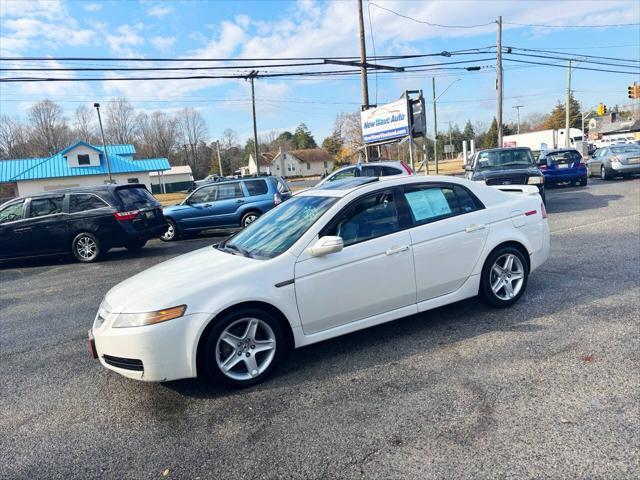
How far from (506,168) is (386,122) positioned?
24.8 feet

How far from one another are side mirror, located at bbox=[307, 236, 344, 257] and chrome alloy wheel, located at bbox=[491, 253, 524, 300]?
2028mm

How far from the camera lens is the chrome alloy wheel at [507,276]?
16.5ft

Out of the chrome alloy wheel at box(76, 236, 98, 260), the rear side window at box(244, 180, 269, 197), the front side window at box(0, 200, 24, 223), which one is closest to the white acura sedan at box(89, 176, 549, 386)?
the chrome alloy wheel at box(76, 236, 98, 260)

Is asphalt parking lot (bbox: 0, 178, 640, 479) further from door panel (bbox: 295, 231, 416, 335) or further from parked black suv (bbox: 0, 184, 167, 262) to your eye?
parked black suv (bbox: 0, 184, 167, 262)

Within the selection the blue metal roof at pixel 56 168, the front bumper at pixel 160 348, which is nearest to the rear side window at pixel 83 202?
the front bumper at pixel 160 348

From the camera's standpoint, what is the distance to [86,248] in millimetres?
10594

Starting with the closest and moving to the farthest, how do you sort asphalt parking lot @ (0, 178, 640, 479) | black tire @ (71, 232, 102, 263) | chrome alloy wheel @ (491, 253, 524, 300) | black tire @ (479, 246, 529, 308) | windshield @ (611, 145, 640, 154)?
asphalt parking lot @ (0, 178, 640, 479) → black tire @ (479, 246, 529, 308) → chrome alloy wheel @ (491, 253, 524, 300) → black tire @ (71, 232, 102, 263) → windshield @ (611, 145, 640, 154)

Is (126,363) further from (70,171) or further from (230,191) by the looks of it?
(70,171)

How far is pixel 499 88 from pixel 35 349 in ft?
91.9

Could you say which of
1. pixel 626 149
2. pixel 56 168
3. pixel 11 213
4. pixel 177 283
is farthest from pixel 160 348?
pixel 56 168

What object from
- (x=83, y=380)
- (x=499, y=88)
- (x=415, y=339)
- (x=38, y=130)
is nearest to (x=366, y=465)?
(x=415, y=339)

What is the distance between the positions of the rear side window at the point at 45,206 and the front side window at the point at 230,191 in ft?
13.8

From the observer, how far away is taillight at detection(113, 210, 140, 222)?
10375 mm

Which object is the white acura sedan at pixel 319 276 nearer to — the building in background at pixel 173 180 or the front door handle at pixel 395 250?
the front door handle at pixel 395 250
